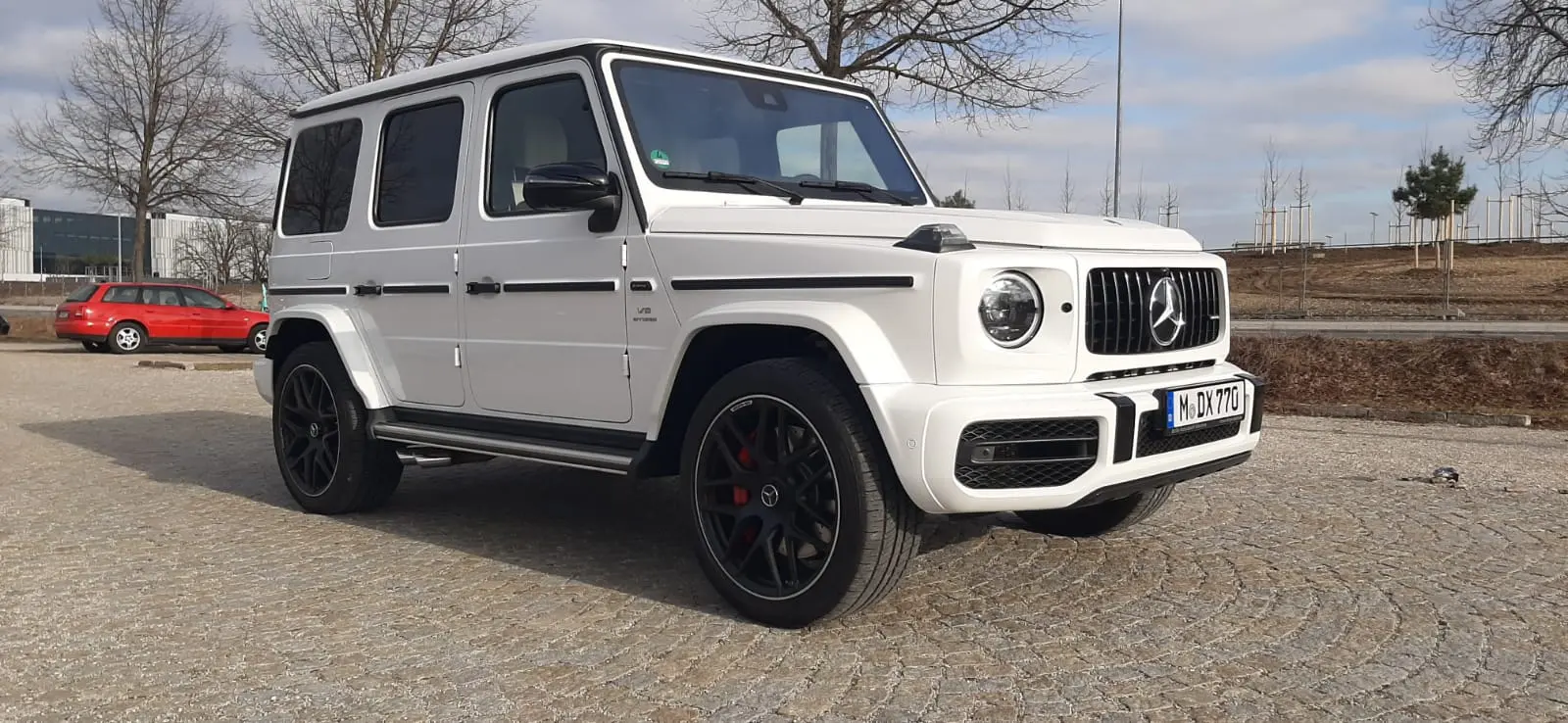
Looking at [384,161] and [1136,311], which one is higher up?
[384,161]

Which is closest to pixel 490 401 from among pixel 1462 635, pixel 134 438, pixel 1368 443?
pixel 1462 635

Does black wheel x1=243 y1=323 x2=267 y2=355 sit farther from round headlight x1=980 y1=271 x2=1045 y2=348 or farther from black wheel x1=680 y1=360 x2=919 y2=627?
round headlight x1=980 y1=271 x2=1045 y2=348

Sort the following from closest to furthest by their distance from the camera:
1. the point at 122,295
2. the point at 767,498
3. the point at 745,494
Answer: the point at 767,498 → the point at 745,494 → the point at 122,295

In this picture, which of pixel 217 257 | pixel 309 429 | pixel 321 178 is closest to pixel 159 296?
pixel 321 178

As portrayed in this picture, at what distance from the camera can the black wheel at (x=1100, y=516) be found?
4949 mm

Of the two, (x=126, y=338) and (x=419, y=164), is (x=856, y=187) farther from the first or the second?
(x=126, y=338)

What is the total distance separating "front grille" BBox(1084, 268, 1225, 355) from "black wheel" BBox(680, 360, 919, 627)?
80 cm

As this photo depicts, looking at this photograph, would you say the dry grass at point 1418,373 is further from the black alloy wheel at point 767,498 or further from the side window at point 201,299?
the side window at point 201,299

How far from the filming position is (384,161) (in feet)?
18.5

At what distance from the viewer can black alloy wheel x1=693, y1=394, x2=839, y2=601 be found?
148 inches

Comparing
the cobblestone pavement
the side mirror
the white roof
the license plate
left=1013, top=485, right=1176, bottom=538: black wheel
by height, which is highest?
the white roof

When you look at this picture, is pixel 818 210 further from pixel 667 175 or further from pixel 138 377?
pixel 138 377

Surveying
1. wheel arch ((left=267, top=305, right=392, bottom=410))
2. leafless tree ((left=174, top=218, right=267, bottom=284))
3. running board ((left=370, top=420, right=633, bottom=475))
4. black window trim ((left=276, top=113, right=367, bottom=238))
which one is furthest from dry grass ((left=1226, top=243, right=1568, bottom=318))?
leafless tree ((left=174, top=218, right=267, bottom=284))

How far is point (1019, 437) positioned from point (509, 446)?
7.17ft
